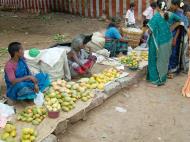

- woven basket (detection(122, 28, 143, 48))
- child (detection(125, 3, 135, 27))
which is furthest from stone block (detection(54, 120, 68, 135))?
child (detection(125, 3, 135, 27))

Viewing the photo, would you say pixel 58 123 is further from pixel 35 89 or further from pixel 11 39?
pixel 11 39

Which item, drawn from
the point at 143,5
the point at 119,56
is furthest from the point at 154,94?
the point at 143,5

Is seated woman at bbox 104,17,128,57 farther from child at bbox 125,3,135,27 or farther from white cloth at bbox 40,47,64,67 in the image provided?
child at bbox 125,3,135,27

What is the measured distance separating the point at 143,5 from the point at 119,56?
4699 mm

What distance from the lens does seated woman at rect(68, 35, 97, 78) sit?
23.7ft

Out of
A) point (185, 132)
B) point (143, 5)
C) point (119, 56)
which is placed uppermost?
point (143, 5)

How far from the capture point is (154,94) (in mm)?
7305

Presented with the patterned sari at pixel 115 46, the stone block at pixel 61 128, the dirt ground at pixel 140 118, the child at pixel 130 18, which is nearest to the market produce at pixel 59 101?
the stone block at pixel 61 128

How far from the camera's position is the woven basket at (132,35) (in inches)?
383

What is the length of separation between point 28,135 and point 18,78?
3.73 feet

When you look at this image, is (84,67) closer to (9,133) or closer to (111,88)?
(111,88)

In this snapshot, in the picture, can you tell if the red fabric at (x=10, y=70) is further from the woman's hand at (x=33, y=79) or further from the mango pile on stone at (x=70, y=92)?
the mango pile on stone at (x=70, y=92)

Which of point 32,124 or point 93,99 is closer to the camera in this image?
point 32,124

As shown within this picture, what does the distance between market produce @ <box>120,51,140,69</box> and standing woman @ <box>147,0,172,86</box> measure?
1.36 feet
